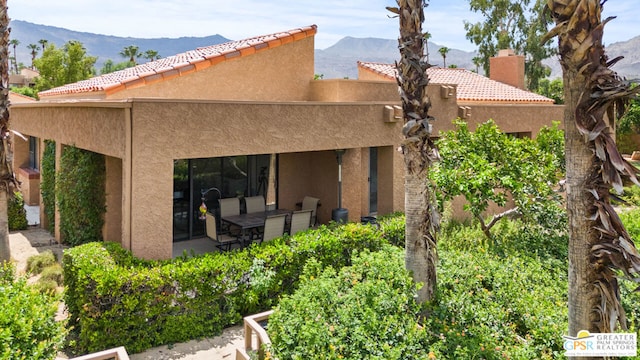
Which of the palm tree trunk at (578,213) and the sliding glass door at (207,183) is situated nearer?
the palm tree trunk at (578,213)

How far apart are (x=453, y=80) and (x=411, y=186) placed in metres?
18.3

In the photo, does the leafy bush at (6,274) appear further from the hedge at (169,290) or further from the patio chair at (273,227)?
the patio chair at (273,227)

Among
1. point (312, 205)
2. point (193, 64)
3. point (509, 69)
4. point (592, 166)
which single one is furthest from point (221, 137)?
point (509, 69)

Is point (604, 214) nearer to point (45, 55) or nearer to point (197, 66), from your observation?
point (197, 66)

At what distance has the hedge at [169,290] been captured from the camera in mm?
8461

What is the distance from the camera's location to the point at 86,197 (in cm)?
1320

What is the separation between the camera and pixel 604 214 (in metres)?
5.21

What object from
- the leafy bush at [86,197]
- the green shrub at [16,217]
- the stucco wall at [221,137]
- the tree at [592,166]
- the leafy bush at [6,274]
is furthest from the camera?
the green shrub at [16,217]

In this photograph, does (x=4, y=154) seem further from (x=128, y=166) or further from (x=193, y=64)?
(x=193, y=64)

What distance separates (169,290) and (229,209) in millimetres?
6222

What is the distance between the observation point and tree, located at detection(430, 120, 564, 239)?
11.2 metres

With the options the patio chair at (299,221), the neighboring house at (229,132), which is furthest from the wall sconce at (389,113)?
the patio chair at (299,221)

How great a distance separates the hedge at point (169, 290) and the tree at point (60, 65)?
32710 millimetres

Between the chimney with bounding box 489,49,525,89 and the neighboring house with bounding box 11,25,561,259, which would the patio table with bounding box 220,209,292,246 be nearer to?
the neighboring house with bounding box 11,25,561,259
